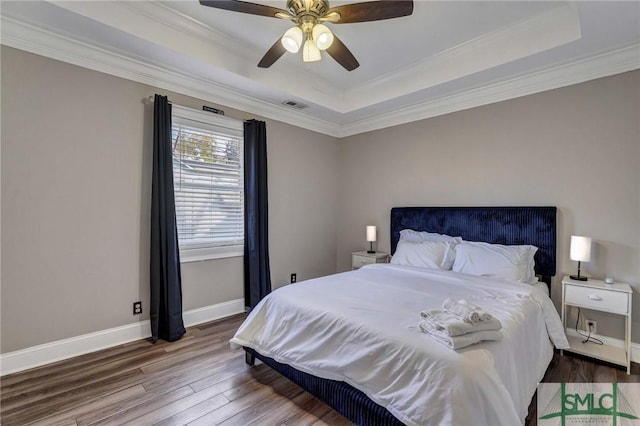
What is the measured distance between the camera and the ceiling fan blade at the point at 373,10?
1835mm

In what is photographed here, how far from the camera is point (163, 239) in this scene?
289 cm

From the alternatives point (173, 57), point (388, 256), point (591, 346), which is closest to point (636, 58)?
point (591, 346)

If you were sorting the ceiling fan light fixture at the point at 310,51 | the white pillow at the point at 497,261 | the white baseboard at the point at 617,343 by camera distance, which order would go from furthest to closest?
the white pillow at the point at 497,261 < the white baseboard at the point at 617,343 < the ceiling fan light fixture at the point at 310,51

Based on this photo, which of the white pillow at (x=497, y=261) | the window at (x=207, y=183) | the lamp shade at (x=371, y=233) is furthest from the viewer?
the lamp shade at (x=371, y=233)

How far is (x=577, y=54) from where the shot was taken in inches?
103

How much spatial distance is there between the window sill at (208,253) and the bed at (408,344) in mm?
1264

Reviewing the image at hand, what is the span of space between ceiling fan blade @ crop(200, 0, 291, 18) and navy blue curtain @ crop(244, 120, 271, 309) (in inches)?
68.7

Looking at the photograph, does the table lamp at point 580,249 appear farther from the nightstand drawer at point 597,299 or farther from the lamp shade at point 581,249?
the nightstand drawer at point 597,299

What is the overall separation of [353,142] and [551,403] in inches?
149

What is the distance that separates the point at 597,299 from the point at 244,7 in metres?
3.48

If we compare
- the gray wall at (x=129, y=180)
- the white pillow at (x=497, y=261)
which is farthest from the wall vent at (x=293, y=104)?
the white pillow at (x=497, y=261)

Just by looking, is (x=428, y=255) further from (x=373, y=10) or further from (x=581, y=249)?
(x=373, y=10)

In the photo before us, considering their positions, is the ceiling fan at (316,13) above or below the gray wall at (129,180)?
above

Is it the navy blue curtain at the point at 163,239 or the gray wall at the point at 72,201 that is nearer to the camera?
the gray wall at the point at 72,201
